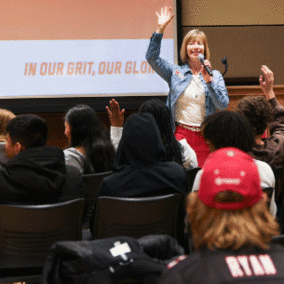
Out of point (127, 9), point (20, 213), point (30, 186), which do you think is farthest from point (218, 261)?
point (127, 9)

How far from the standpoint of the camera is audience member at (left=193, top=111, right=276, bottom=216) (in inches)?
73.4

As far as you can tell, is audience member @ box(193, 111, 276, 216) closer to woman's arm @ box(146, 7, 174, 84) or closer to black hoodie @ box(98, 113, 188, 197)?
black hoodie @ box(98, 113, 188, 197)

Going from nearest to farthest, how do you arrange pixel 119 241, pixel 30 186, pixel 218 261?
pixel 218 261, pixel 119 241, pixel 30 186

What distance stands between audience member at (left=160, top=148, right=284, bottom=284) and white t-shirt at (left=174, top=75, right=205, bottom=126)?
7.57 ft

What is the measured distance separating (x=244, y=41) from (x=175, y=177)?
12.7 feet

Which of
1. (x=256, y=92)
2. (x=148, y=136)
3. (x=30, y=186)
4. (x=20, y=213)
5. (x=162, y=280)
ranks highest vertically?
(x=256, y=92)

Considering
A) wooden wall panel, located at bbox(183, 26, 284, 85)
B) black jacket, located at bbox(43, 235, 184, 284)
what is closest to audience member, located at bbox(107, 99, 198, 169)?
black jacket, located at bbox(43, 235, 184, 284)

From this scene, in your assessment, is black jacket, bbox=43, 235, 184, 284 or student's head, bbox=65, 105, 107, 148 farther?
student's head, bbox=65, 105, 107, 148

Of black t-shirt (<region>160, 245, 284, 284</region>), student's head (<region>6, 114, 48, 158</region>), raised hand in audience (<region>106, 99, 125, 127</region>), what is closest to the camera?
black t-shirt (<region>160, 245, 284, 284</region>)

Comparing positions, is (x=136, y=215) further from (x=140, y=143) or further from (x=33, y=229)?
(x=33, y=229)

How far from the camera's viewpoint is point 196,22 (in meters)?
5.35

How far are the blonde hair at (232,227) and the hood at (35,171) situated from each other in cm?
106

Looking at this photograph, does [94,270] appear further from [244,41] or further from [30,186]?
[244,41]

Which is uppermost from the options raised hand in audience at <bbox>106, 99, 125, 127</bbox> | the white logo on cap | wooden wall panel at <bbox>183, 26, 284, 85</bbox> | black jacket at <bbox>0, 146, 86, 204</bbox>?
wooden wall panel at <bbox>183, 26, 284, 85</bbox>
